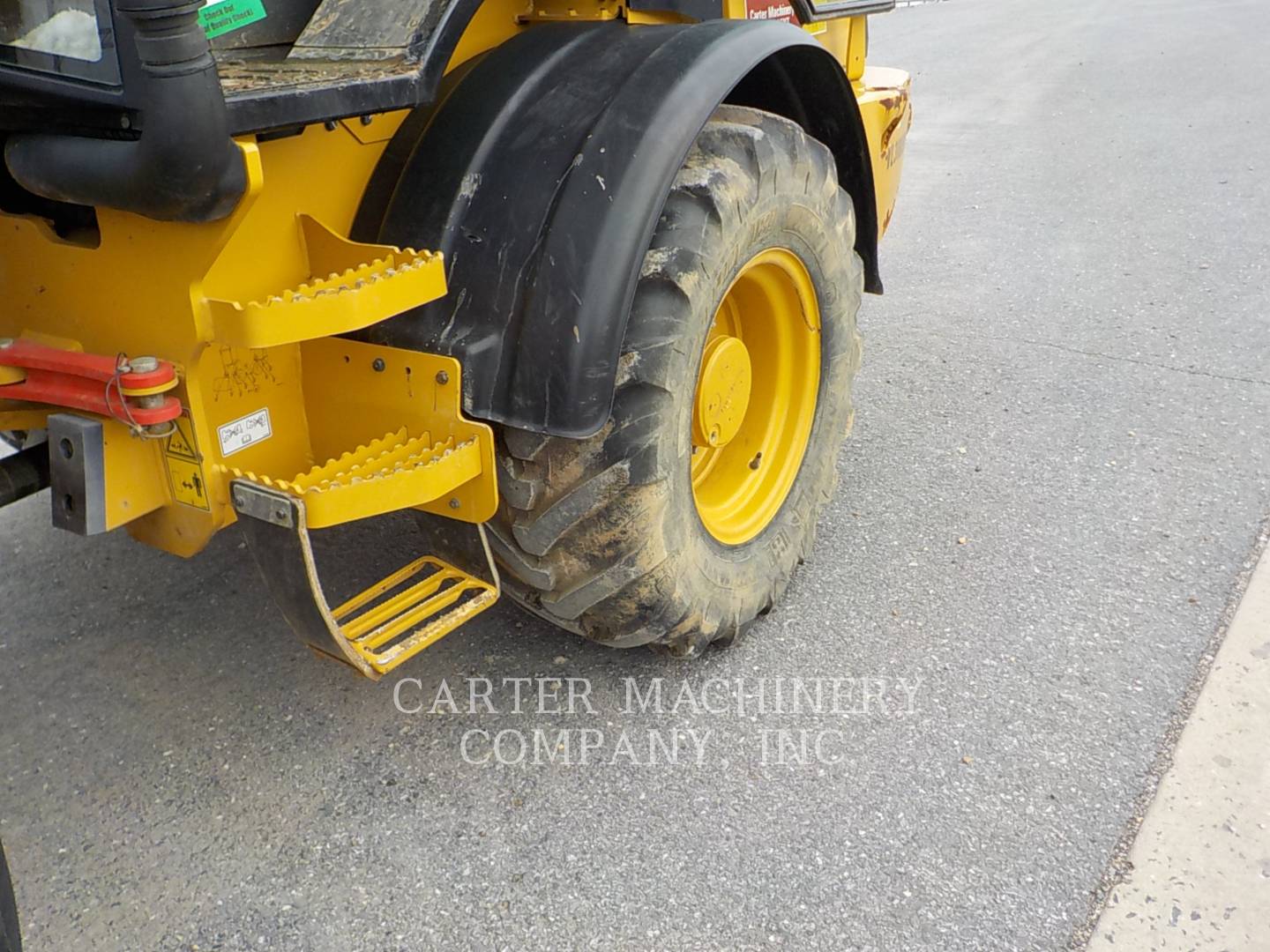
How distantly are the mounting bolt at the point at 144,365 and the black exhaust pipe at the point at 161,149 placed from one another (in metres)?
0.27

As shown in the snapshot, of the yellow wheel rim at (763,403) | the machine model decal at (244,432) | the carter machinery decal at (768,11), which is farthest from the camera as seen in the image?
the carter machinery decal at (768,11)

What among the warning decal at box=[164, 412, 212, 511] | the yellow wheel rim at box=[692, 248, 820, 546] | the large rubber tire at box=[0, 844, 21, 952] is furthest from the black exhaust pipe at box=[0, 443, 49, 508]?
the yellow wheel rim at box=[692, 248, 820, 546]

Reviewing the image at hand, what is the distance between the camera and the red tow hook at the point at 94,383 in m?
1.66

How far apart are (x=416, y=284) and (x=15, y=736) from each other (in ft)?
5.07

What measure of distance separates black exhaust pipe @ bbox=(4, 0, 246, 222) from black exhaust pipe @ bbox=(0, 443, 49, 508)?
766mm

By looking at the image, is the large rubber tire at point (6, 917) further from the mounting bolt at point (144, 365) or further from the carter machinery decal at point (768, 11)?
the carter machinery decal at point (768, 11)

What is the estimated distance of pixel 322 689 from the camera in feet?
8.52

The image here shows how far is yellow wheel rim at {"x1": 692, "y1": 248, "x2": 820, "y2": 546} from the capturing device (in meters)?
2.62

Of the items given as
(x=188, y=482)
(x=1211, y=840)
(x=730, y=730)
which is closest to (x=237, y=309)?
(x=188, y=482)

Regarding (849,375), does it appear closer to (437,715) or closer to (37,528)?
(437,715)

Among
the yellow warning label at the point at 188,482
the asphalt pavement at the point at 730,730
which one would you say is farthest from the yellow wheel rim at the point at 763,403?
the yellow warning label at the point at 188,482

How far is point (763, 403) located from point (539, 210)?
1.11 meters

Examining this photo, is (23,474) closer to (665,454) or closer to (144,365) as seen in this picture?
(144,365)

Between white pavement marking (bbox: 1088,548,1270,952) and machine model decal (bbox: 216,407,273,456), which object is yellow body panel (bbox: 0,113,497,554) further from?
white pavement marking (bbox: 1088,548,1270,952)
